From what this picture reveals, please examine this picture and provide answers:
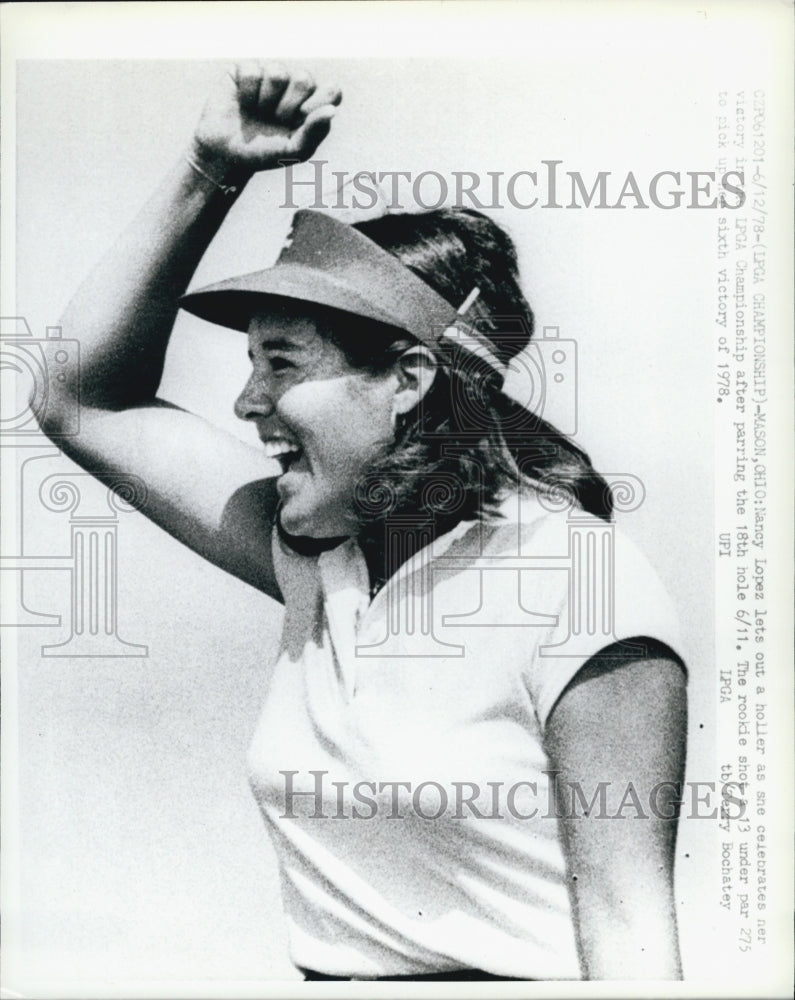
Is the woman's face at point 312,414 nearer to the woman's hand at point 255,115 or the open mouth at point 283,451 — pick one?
the open mouth at point 283,451

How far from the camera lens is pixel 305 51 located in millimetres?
1559

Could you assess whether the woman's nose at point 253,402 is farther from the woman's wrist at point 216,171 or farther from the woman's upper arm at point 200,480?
the woman's wrist at point 216,171

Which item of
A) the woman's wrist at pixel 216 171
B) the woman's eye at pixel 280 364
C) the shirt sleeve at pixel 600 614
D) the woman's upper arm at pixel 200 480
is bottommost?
the shirt sleeve at pixel 600 614

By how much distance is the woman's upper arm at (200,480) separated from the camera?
5.14 feet

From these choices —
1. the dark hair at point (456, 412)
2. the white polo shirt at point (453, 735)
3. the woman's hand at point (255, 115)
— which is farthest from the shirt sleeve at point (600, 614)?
the woman's hand at point (255, 115)

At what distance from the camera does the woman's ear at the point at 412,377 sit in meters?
1.53

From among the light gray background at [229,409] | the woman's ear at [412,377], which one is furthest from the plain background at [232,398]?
the woman's ear at [412,377]

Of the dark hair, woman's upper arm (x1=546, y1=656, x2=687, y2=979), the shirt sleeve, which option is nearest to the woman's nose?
the dark hair

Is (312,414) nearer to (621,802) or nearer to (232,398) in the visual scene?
(232,398)

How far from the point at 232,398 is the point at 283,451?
0.10 meters

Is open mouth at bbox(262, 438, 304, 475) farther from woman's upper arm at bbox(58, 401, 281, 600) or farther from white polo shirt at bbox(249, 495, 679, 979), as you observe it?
white polo shirt at bbox(249, 495, 679, 979)

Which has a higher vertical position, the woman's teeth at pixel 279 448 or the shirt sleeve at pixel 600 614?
the woman's teeth at pixel 279 448

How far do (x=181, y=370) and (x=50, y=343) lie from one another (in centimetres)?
19

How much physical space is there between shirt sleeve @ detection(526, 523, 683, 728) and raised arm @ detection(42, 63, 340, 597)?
399 millimetres
